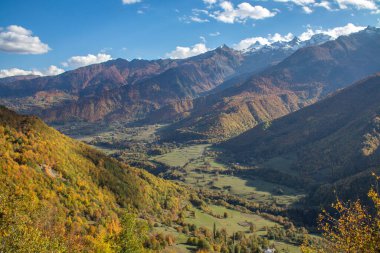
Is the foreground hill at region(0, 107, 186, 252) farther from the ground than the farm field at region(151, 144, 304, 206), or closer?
farther from the ground

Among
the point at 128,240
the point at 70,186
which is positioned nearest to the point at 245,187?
the point at 70,186

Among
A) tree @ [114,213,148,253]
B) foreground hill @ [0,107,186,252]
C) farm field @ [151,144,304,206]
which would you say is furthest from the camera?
farm field @ [151,144,304,206]

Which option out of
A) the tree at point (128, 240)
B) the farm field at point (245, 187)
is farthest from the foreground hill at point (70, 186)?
the farm field at point (245, 187)

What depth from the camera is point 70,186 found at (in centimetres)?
7169

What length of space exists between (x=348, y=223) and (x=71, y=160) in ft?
231

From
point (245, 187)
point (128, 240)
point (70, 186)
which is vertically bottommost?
point (245, 187)

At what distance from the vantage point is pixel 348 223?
24.2 metres

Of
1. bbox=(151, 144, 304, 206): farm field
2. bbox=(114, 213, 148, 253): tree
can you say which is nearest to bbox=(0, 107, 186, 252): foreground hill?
bbox=(114, 213, 148, 253): tree

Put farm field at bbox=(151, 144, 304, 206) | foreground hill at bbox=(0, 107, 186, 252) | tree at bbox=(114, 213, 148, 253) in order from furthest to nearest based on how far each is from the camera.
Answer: farm field at bbox=(151, 144, 304, 206) < foreground hill at bbox=(0, 107, 186, 252) < tree at bbox=(114, 213, 148, 253)

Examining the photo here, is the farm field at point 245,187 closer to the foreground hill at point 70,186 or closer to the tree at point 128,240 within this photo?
the foreground hill at point 70,186

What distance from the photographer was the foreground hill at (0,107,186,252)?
54125 mm

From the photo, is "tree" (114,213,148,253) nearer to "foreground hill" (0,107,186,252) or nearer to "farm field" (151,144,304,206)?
"foreground hill" (0,107,186,252)

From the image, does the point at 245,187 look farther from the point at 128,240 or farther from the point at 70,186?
the point at 128,240

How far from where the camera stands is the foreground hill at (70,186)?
178 ft
